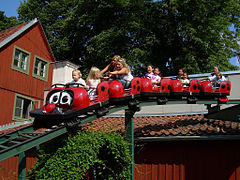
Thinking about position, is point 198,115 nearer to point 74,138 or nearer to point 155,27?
point 74,138

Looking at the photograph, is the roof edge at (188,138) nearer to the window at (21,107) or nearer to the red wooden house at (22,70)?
the red wooden house at (22,70)

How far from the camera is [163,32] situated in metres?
19.4

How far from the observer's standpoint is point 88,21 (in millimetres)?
20391

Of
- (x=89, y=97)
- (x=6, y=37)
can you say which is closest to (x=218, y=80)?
(x=89, y=97)

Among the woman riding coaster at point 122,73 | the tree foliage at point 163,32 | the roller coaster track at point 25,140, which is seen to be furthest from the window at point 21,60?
the roller coaster track at point 25,140

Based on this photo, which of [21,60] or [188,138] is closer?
[188,138]

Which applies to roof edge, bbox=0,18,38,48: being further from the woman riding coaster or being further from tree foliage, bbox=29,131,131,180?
tree foliage, bbox=29,131,131,180

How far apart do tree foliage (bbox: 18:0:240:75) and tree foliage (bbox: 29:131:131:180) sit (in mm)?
10926

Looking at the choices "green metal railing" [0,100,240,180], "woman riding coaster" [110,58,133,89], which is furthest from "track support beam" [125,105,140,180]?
"woman riding coaster" [110,58,133,89]

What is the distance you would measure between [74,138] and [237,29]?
57.9ft

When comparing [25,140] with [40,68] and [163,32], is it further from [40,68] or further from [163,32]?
[163,32]

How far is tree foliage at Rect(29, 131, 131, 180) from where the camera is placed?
5.54m

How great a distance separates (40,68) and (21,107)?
9.44 ft

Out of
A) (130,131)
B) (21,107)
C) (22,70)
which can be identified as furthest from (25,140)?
(22,70)
